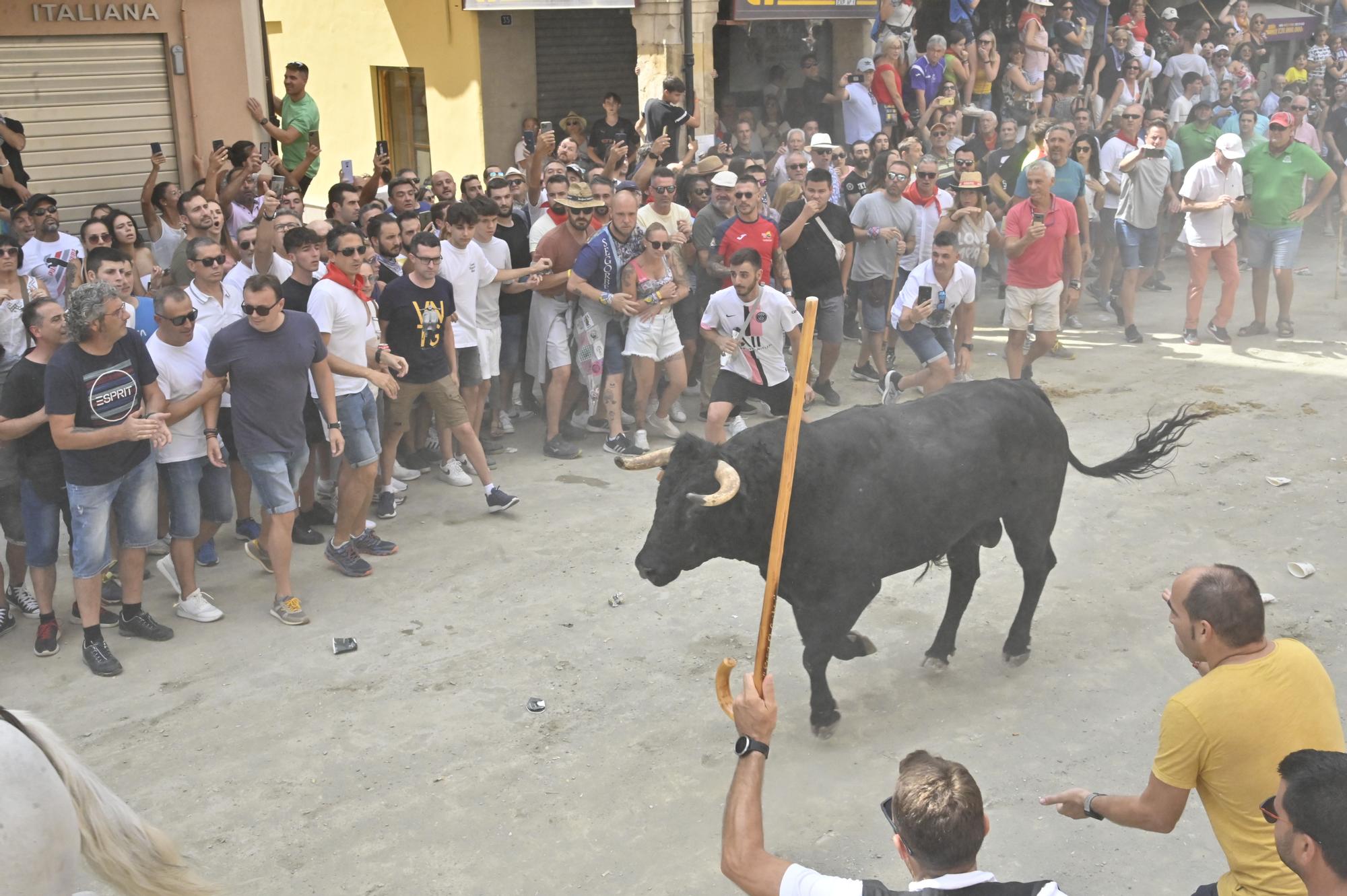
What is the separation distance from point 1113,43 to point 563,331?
37.0 ft

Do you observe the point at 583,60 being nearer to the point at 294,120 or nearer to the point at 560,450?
the point at 294,120

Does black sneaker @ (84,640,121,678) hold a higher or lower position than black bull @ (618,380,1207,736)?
lower

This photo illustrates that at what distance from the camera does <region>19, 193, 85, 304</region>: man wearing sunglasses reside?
8023 mm

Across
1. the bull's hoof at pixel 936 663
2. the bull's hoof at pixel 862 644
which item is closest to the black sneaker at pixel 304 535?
the bull's hoof at pixel 862 644

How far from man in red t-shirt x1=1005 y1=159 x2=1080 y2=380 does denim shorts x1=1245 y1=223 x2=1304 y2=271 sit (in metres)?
2.78

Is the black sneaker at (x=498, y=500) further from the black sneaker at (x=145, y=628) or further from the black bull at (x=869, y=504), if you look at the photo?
the black bull at (x=869, y=504)

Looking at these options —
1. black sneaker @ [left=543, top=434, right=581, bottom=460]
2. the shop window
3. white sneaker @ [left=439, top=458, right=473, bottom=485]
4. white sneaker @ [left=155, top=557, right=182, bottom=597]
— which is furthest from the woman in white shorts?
the shop window

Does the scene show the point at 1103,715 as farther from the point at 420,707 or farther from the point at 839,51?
the point at 839,51

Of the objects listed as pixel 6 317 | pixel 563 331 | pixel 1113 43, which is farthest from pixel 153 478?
pixel 1113 43

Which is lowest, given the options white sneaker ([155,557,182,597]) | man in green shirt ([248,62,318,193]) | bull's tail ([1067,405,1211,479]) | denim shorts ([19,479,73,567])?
white sneaker ([155,557,182,597])

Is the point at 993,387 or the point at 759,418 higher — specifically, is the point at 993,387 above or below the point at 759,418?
above

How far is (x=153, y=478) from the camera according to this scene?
6707mm

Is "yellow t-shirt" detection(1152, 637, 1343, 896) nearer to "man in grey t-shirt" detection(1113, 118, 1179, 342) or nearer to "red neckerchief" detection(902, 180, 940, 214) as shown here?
"red neckerchief" detection(902, 180, 940, 214)

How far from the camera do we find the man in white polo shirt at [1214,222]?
1202cm
